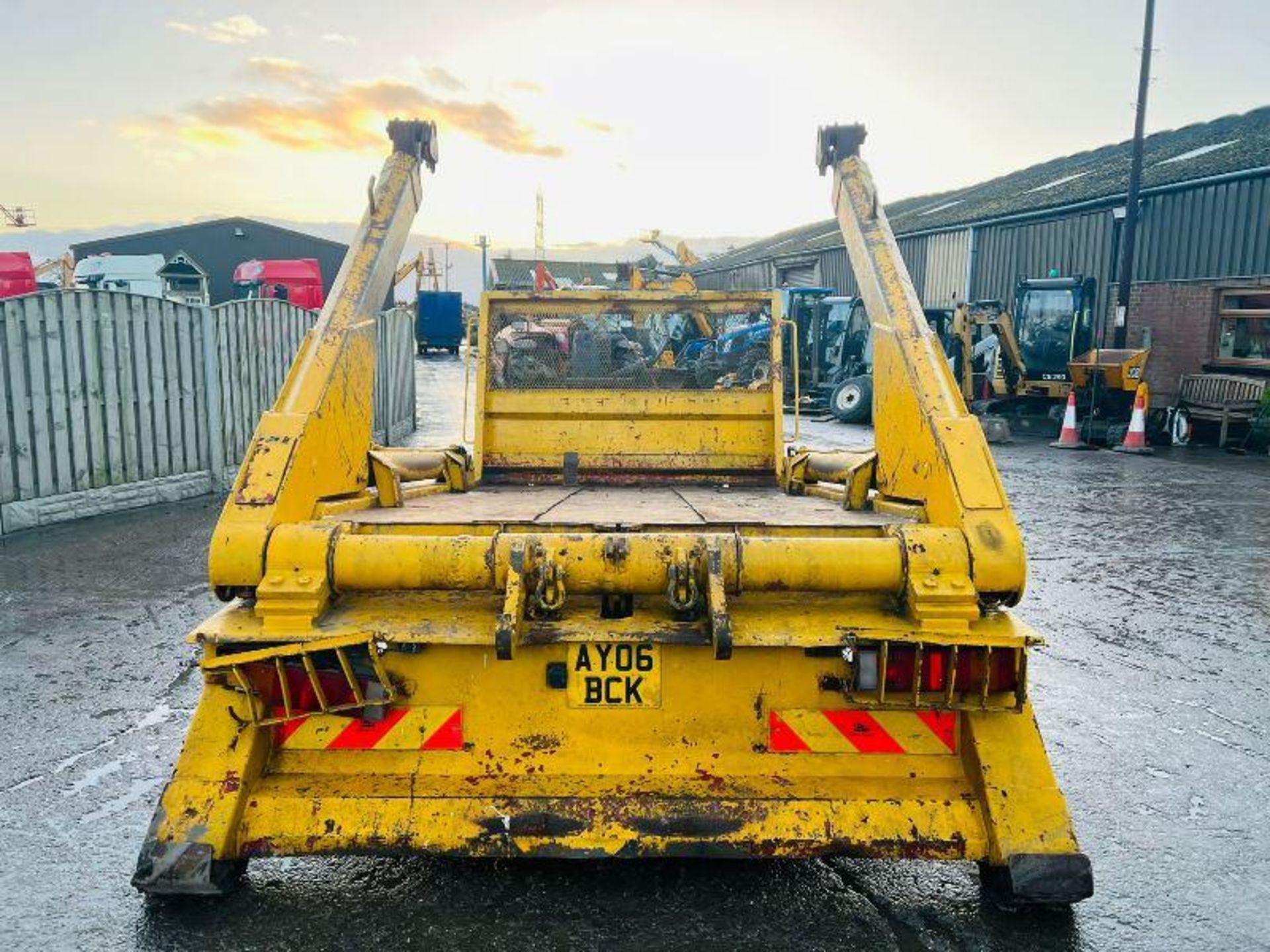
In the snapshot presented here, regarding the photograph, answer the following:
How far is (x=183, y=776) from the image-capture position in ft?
9.59

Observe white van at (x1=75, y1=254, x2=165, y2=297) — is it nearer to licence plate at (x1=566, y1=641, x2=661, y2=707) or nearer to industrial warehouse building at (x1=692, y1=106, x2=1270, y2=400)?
industrial warehouse building at (x1=692, y1=106, x2=1270, y2=400)

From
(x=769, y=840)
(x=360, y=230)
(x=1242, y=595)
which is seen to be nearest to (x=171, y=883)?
(x=769, y=840)

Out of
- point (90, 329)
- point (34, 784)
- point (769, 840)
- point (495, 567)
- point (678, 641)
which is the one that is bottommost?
point (34, 784)

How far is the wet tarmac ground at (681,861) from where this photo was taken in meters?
2.90

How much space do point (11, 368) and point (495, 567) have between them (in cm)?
→ 745

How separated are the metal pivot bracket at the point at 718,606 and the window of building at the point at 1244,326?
17.7 meters

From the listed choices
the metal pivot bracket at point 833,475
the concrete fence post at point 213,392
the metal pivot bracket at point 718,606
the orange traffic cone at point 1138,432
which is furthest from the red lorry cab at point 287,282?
the metal pivot bracket at point 718,606

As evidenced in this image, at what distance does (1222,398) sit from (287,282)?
2548 cm

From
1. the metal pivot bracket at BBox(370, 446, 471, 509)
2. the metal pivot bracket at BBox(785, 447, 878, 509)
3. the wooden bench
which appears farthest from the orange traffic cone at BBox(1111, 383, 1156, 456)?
the metal pivot bracket at BBox(370, 446, 471, 509)

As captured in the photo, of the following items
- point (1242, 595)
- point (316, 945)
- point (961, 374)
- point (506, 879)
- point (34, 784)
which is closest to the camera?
point (316, 945)

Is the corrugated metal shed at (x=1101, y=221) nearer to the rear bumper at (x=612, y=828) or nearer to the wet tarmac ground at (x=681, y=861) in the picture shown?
the wet tarmac ground at (x=681, y=861)

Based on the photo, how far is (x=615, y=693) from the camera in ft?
10.0

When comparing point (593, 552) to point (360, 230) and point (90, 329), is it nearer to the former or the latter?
point (360, 230)

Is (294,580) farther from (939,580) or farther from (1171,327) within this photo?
(1171,327)
